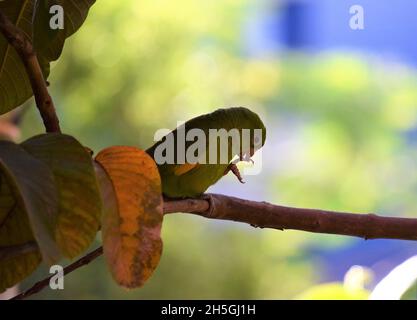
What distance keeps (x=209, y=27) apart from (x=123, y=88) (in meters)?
Result: 0.44

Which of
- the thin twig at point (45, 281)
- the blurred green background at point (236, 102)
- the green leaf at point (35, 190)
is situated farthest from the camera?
the blurred green background at point (236, 102)

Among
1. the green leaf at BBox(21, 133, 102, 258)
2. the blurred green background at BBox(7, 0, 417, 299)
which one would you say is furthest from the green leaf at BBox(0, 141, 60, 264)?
the blurred green background at BBox(7, 0, 417, 299)

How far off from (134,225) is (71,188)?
0.19ft

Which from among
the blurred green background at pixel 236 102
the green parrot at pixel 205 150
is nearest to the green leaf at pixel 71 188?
the green parrot at pixel 205 150

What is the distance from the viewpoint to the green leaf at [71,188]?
375 millimetres

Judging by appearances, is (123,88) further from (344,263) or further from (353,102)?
(344,263)

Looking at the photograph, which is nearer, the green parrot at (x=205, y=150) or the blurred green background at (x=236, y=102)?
the green parrot at (x=205, y=150)

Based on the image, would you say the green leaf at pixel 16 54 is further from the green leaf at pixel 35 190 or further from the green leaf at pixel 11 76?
the green leaf at pixel 35 190

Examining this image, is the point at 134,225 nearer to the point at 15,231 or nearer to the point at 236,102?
the point at 15,231

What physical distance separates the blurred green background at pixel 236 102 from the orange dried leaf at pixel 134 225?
2.34 m

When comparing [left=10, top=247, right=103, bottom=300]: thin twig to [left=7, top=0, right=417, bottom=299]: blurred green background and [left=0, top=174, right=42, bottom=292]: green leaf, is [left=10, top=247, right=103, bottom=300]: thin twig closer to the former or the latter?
[left=0, top=174, right=42, bottom=292]: green leaf

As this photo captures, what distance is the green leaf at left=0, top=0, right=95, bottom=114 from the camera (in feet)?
1.71
